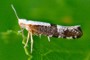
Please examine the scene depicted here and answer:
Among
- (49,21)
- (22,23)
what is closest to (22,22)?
(22,23)

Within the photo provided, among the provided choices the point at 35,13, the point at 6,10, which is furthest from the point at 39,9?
the point at 6,10

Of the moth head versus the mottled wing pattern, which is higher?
the moth head

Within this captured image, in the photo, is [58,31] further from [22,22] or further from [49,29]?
[22,22]

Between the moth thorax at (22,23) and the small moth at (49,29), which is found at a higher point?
the moth thorax at (22,23)

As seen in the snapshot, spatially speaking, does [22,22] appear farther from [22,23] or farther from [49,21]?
[49,21]
